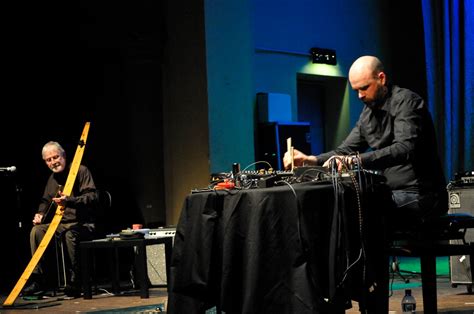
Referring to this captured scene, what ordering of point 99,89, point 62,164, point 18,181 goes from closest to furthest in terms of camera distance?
point 62,164, point 18,181, point 99,89

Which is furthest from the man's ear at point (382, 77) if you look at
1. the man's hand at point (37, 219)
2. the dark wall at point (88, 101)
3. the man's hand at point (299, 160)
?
the dark wall at point (88, 101)

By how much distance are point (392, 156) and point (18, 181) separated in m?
5.06

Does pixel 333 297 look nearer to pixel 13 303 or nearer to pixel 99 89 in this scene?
pixel 13 303

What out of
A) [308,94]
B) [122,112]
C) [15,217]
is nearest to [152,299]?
[15,217]

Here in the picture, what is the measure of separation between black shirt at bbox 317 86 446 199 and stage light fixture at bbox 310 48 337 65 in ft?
18.6

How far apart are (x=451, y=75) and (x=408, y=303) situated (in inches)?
211

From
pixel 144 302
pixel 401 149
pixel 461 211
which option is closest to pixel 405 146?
pixel 401 149

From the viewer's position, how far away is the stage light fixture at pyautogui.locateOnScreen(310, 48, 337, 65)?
376 inches

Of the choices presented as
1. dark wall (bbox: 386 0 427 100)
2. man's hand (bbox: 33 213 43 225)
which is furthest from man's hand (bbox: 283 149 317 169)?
dark wall (bbox: 386 0 427 100)

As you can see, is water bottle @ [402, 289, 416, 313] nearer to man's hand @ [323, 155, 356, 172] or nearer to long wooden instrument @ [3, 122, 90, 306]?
man's hand @ [323, 155, 356, 172]

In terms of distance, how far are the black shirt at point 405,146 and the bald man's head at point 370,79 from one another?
0.05m

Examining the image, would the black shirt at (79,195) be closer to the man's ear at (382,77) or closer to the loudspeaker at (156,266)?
the loudspeaker at (156,266)

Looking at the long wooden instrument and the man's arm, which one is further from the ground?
the man's arm

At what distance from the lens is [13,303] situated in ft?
20.6
